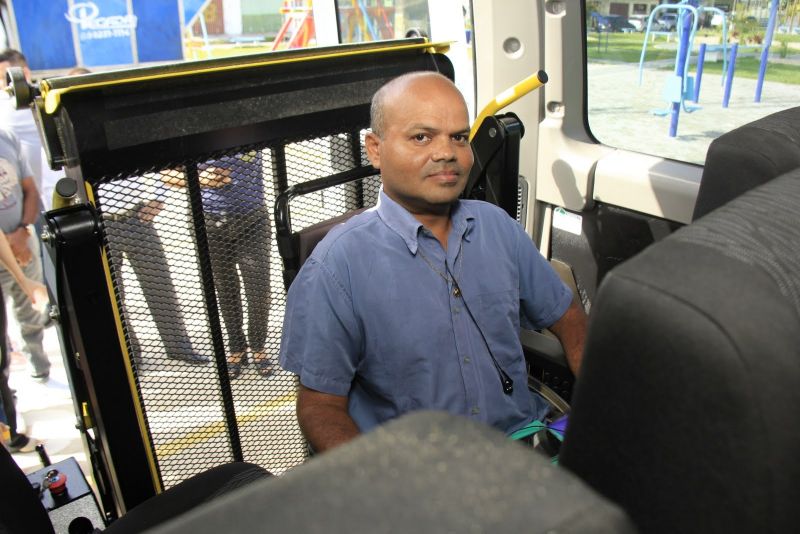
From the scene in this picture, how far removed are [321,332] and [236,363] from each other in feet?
1.30

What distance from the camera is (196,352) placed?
1.67m

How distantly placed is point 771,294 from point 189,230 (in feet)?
4.32

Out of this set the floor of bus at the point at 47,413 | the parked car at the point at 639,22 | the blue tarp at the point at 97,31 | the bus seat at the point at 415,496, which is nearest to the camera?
the bus seat at the point at 415,496

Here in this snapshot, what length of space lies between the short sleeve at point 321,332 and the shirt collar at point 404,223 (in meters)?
0.20

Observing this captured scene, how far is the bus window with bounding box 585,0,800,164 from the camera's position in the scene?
90.4 inches

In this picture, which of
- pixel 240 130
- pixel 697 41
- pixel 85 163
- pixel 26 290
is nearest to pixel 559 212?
pixel 697 41

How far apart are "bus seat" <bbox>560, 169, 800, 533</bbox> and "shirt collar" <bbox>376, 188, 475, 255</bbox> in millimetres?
1101

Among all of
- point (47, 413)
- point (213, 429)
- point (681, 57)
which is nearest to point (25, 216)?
point (47, 413)

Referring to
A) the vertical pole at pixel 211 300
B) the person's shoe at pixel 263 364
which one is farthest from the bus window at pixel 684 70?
the vertical pole at pixel 211 300

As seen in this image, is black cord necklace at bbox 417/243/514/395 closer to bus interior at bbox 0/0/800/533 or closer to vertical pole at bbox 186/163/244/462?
bus interior at bbox 0/0/800/533

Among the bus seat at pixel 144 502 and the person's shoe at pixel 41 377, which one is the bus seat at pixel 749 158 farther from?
the person's shoe at pixel 41 377

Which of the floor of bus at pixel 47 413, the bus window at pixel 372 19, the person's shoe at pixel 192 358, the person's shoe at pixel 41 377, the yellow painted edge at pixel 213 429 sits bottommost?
the floor of bus at pixel 47 413

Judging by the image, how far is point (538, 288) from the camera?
1.79 metres

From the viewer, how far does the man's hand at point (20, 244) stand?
3762 mm
